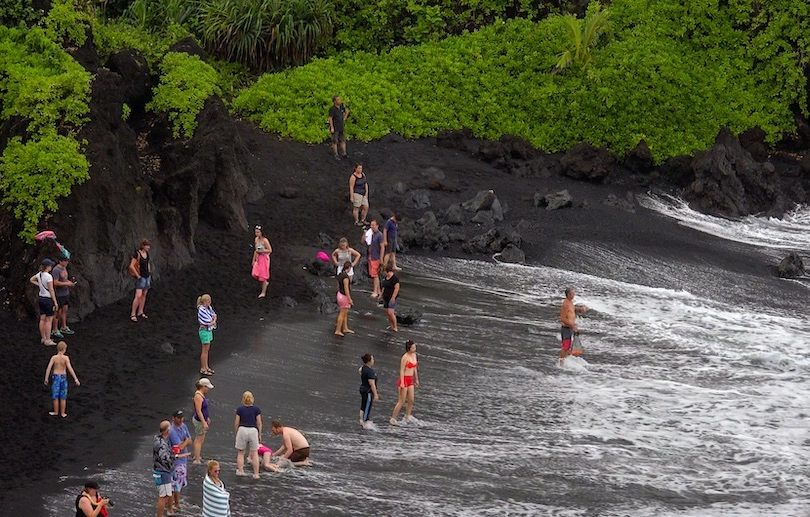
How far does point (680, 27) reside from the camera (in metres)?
37.9

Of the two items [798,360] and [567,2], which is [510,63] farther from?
[798,360]

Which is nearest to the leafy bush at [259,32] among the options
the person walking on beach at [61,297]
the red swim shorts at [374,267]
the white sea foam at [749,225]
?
the white sea foam at [749,225]

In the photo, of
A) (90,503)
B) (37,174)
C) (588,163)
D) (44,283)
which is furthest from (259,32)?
(90,503)

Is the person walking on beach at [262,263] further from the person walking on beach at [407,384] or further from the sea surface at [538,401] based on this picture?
the person walking on beach at [407,384]

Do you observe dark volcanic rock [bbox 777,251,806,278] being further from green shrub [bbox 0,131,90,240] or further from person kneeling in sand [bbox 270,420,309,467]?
green shrub [bbox 0,131,90,240]

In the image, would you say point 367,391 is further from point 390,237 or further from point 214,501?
point 390,237

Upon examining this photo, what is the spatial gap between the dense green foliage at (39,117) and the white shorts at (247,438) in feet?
24.0

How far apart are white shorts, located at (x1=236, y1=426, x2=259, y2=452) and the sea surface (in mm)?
432

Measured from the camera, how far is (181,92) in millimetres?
29359

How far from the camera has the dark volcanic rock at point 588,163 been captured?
34.6 metres

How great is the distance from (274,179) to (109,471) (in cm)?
1519

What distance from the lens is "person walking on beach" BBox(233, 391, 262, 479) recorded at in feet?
57.3

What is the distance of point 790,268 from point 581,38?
35.2ft

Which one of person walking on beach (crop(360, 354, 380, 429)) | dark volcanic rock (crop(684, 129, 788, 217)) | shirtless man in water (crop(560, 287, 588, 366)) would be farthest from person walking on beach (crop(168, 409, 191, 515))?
dark volcanic rock (crop(684, 129, 788, 217))
